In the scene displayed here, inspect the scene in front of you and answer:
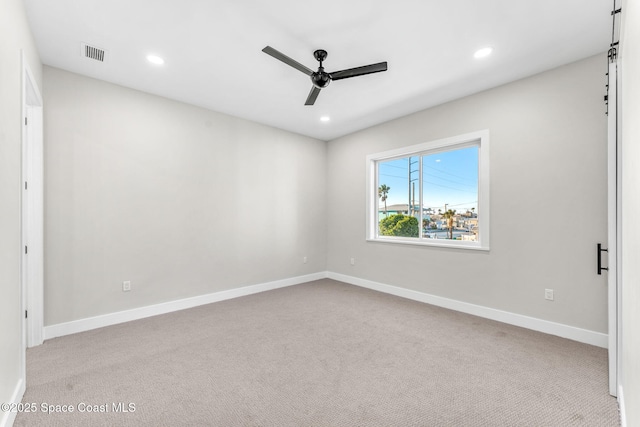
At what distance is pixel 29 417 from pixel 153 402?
67cm

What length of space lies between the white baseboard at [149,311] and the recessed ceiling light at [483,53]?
404 cm

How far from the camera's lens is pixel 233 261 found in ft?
13.8

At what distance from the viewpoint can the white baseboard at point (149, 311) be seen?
287 cm

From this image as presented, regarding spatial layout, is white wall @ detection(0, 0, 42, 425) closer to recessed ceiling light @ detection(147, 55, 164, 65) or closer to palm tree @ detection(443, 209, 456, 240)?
recessed ceiling light @ detection(147, 55, 164, 65)

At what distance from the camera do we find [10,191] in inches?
66.5

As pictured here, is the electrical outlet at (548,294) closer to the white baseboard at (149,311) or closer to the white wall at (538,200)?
the white wall at (538,200)

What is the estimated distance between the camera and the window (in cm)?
353

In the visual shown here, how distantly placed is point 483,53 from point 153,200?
394cm

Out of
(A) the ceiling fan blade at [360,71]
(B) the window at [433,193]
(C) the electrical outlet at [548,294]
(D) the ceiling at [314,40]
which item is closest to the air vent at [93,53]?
(D) the ceiling at [314,40]

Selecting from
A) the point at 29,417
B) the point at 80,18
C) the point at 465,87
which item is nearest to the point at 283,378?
the point at 29,417

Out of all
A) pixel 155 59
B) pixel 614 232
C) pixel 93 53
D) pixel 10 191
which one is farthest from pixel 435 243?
pixel 93 53

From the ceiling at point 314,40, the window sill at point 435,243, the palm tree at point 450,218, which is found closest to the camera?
the ceiling at point 314,40

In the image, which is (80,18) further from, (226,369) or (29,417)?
(226,369)

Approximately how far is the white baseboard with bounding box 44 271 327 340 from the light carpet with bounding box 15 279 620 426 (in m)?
0.12
